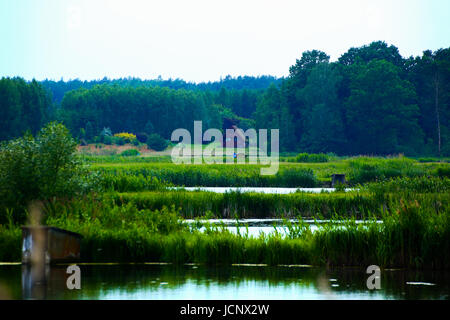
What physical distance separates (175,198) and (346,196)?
22.6ft

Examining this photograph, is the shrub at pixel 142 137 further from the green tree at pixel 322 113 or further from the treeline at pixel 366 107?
the green tree at pixel 322 113

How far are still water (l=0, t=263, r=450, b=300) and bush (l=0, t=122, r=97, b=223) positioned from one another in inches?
147

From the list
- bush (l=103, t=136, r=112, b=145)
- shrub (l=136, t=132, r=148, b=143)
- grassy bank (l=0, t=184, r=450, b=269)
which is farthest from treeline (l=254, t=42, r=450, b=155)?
grassy bank (l=0, t=184, r=450, b=269)

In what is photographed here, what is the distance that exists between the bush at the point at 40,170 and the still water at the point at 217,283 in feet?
12.2

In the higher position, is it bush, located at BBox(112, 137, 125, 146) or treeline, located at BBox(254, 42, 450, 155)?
treeline, located at BBox(254, 42, 450, 155)

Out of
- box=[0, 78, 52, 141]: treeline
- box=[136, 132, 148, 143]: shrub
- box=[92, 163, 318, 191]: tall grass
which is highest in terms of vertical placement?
box=[0, 78, 52, 141]: treeline

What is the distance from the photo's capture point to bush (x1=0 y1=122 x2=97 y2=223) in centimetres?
1847

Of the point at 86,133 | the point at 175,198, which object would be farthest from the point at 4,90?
the point at 175,198

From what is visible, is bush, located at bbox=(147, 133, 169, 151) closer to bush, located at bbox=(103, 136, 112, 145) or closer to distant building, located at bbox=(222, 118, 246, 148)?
bush, located at bbox=(103, 136, 112, 145)

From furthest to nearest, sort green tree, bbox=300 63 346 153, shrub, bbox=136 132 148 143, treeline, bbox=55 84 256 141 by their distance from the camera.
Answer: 1. treeline, bbox=55 84 256 141
2. shrub, bbox=136 132 148 143
3. green tree, bbox=300 63 346 153

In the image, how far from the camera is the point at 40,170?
754 inches

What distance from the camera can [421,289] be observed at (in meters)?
12.5

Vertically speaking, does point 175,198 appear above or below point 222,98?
below

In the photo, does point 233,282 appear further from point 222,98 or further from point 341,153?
point 222,98
